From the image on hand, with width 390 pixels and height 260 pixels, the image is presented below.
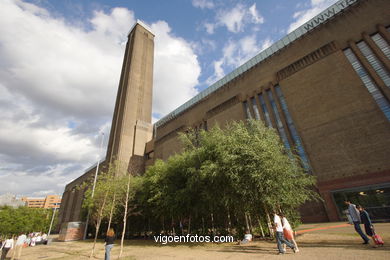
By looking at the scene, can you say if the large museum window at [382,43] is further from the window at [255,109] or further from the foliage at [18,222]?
the foliage at [18,222]

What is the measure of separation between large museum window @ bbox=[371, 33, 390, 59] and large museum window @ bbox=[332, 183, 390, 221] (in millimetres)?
13432

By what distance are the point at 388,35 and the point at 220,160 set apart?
23480mm

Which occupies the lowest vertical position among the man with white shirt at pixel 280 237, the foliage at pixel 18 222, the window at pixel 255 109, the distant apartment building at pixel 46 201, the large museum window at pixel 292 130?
the man with white shirt at pixel 280 237

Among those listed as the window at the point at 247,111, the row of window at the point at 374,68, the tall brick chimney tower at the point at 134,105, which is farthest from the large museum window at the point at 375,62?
the tall brick chimney tower at the point at 134,105

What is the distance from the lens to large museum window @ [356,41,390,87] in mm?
19375

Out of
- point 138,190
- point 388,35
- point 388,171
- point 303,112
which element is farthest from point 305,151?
point 138,190

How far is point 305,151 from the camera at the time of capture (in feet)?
71.8

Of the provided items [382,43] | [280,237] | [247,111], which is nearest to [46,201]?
[247,111]

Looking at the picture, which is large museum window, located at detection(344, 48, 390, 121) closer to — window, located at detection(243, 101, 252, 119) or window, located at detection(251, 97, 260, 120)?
window, located at detection(251, 97, 260, 120)

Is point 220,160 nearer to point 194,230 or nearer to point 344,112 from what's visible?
point 194,230

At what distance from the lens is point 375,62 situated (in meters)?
20.5

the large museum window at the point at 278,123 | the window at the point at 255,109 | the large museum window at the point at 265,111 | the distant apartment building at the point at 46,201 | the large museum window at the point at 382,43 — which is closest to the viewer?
the large museum window at the point at 382,43

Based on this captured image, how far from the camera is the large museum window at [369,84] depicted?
18548 mm

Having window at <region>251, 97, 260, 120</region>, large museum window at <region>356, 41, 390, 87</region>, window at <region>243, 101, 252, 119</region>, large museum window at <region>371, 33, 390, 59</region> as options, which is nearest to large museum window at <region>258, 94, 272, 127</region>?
window at <region>251, 97, 260, 120</region>
